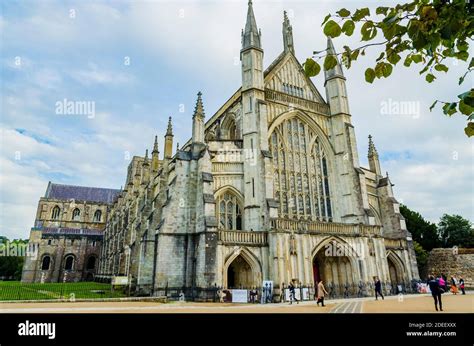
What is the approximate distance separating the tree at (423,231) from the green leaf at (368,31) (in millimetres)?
41086

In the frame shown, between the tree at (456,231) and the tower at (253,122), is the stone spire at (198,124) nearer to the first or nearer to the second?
the tower at (253,122)

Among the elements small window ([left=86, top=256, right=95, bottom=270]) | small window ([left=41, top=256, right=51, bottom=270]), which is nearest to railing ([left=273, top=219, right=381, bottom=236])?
small window ([left=86, top=256, right=95, bottom=270])

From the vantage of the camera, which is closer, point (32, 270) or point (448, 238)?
point (448, 238)

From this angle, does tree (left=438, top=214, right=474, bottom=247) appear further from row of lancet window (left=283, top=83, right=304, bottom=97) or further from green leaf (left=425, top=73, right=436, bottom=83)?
green leaf (left=425, top=73, right=436, bottom=83)

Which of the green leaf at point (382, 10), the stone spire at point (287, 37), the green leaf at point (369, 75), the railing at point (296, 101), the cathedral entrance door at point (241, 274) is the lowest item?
the cathedral entrance door at point (241, 274)

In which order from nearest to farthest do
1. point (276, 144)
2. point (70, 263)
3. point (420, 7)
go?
point (420, 7) → point (276, 144) → point (70, 263)

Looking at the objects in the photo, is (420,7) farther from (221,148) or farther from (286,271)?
(221,148)

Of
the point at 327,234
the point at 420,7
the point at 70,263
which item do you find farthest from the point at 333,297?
the point at 70,263

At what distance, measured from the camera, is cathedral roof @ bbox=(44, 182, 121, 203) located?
209 ft

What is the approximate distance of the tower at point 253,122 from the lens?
2084 cm

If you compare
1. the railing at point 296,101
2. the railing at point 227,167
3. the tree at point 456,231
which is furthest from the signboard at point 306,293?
the tree at point 456,231

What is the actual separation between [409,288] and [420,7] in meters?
26.0

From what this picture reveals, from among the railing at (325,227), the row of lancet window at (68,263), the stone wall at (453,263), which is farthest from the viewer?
the row of lancet window at (68,263)
